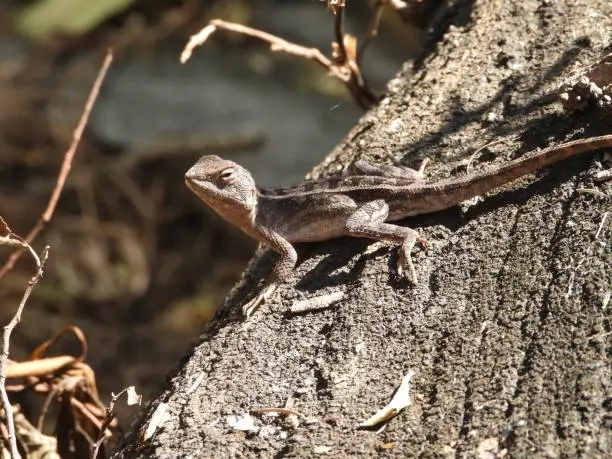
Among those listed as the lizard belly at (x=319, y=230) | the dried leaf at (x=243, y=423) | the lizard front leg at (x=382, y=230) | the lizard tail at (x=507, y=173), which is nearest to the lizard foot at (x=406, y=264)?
the lizard front leg at (x=382, y=230)

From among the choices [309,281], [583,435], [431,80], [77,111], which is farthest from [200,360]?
[77,111]

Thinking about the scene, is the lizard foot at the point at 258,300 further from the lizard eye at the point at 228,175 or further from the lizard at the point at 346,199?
the lizard eye at the point at 228,175

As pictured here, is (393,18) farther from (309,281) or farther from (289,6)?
(309,281)

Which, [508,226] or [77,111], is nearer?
[508,226]

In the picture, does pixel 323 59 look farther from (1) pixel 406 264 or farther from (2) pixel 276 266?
(1) pixel 406 264

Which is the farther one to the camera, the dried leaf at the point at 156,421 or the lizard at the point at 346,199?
the lizard at the point at 346,199

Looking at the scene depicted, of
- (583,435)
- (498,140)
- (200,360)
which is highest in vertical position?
(498,140)

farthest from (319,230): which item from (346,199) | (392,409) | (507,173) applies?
(392,409)

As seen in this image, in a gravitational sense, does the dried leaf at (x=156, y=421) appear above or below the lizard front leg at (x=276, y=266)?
below
